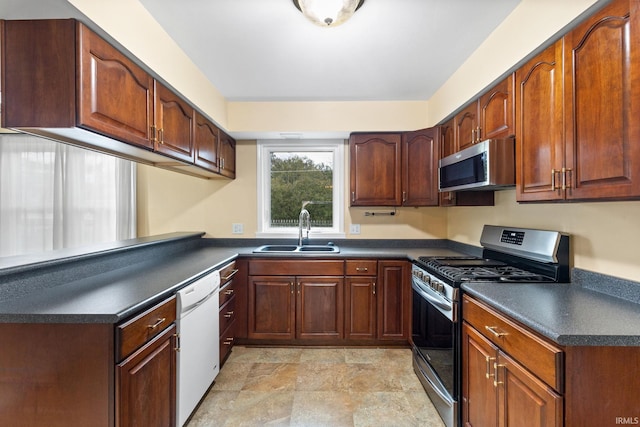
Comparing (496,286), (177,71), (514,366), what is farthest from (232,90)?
(514,366)

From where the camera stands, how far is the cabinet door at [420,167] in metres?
2.70

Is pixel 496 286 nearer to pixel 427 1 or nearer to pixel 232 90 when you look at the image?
pixel 427 1

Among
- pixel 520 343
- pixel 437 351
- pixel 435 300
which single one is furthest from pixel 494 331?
pixel 437 351

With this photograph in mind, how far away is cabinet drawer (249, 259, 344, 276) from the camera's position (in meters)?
2.63

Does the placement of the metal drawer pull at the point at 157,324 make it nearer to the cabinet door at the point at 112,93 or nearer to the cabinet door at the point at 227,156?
the cabinet door at the point at 112,93

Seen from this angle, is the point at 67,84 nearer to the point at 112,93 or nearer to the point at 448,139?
the point at 112,93

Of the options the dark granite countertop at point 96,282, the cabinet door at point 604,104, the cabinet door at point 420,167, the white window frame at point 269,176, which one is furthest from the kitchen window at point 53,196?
the cabinet door at point 604,104

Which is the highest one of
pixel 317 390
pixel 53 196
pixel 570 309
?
pixel 53 196

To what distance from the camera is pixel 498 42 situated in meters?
1.75

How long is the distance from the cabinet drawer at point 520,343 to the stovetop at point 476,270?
20 cm

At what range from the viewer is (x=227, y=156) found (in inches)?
117

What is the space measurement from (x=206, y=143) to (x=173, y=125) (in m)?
0.54

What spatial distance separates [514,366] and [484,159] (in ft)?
3.65

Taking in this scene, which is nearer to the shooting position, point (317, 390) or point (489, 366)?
point (489, 366)
